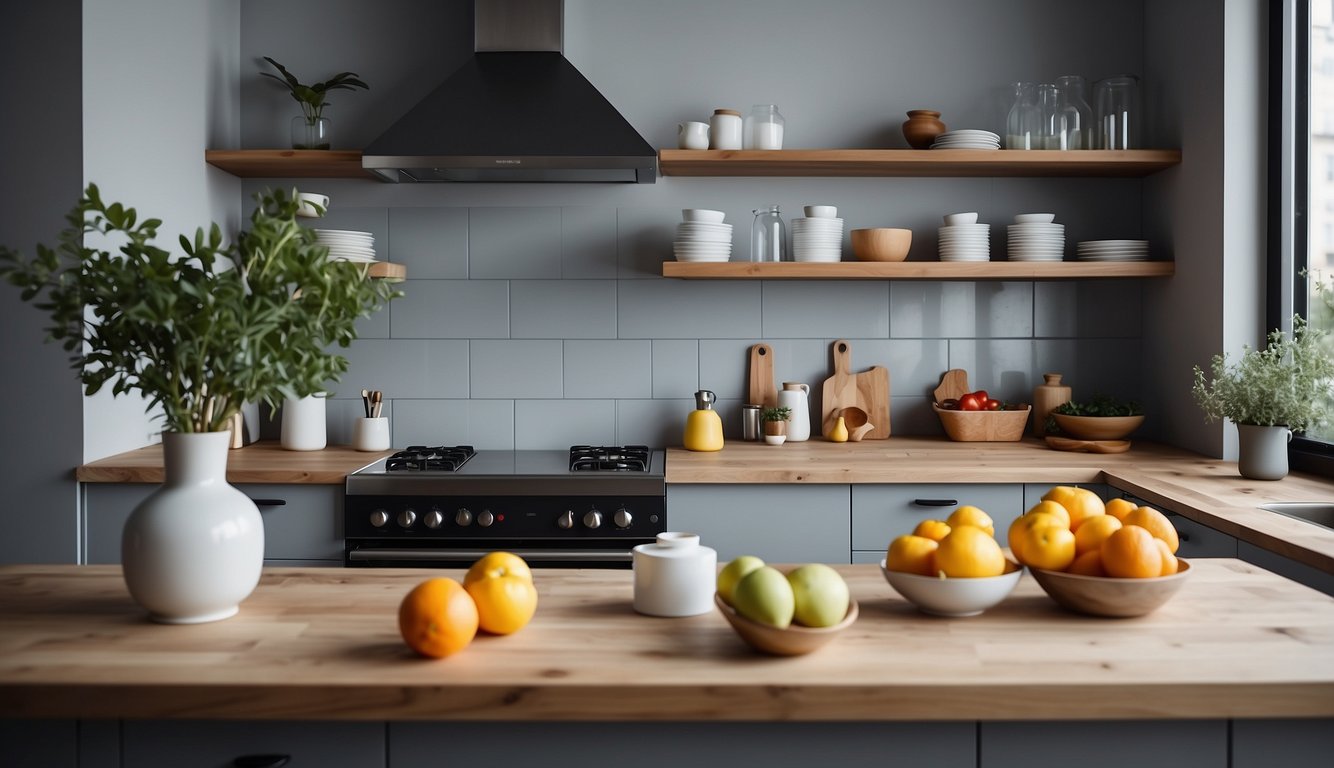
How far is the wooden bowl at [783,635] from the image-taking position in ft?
3.91

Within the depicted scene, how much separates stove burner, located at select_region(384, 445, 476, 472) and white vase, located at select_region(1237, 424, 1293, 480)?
2.24m

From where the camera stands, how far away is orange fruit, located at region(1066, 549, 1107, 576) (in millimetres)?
1376

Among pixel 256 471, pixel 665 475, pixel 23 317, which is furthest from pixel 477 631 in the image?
pixel 23 317

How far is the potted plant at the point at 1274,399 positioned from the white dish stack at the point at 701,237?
154cm

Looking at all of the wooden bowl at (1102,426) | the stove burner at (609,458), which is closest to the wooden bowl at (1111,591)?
the stove burner at (609,458)

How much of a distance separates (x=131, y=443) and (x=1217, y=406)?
3233 millimetres

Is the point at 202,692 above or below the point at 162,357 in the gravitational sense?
below

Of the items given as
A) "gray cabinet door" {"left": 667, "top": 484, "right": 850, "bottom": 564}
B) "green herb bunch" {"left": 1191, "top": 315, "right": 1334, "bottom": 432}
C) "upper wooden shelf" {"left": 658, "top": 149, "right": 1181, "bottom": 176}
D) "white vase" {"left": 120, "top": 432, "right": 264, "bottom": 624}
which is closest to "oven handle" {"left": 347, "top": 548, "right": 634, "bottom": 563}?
"gray cabinet door" {"left": 667, "top": 484, "right": 850, "bottom": 564}

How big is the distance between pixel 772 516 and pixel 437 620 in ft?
6.01

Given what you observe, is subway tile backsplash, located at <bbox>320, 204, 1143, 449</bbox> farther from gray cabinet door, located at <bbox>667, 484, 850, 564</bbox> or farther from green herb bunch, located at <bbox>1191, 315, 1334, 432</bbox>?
green herb bunch, located at <bbox>1191, 315, 1334, 432</bbox>

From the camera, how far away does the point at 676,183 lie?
3.59 m

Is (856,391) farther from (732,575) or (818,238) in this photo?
(732,575)

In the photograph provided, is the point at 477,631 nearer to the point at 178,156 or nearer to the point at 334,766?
the point at 334,766

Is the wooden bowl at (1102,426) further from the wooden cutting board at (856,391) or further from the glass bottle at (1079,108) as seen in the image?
the glass bottle at (1079,108)
